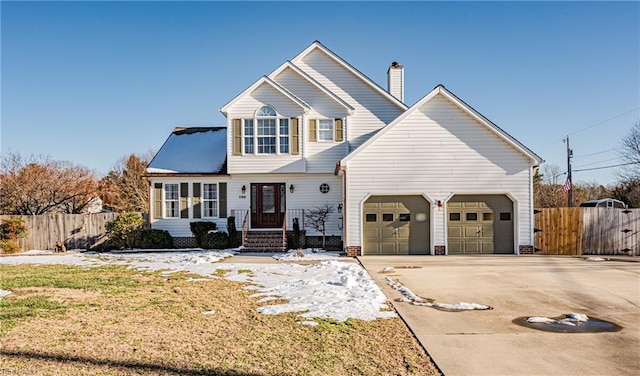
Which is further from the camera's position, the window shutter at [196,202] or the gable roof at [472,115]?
the window shutter at [196,202]

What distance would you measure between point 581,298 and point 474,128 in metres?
9.12

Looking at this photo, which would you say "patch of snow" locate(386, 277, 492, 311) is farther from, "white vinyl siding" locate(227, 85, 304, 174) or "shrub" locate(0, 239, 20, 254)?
"shrub" locate(0, 239, 20, 254)

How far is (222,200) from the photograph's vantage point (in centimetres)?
1980

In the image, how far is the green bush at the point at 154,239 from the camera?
19.2 metres

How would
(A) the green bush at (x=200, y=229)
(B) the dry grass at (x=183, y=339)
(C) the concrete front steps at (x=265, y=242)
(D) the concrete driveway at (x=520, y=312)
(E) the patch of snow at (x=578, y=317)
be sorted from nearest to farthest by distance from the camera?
(B) the dry grass at (x=183, y=339) < (D) the concrete driveway at (x=520, y=312) < (E) the patch of snow at (x=578, y=317) < (C) the concrete front steps at (x=265, y=242) < (A) the green bush at (x=200, y=229)

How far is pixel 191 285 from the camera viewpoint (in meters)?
10.1

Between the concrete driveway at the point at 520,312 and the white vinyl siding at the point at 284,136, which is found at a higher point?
the white vinyl siding at the point at 284,136

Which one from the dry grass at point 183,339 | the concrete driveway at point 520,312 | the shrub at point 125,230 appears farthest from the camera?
the shrub at point 125,230

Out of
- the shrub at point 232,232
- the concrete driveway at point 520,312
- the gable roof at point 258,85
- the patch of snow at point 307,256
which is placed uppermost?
the gable roof at point 258,85

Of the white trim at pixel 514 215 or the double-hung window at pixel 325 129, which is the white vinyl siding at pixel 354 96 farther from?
the white trim at pixel 514 215

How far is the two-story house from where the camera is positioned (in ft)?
54.3

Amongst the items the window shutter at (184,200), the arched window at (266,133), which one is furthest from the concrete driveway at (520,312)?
the window shutter at (184,200)

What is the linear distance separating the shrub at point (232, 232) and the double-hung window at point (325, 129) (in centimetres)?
561

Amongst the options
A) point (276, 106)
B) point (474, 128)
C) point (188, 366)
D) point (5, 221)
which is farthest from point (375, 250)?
point (5, 221)
